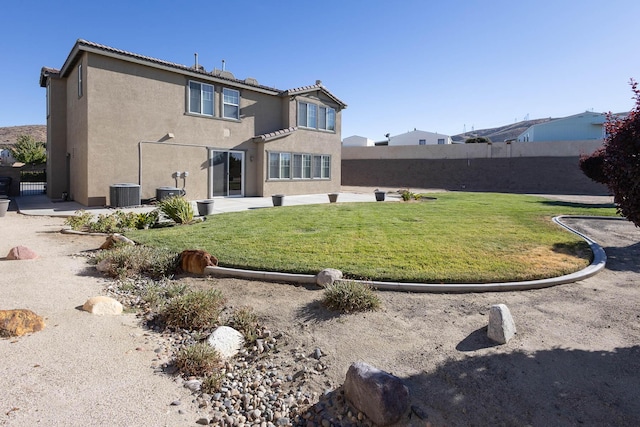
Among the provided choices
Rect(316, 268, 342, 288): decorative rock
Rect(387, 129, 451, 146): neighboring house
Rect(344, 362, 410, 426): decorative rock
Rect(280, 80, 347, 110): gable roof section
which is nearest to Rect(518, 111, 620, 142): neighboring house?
Rect(387, 129, 451, 146): neighboring house

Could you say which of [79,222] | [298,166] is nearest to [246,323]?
[79,222]

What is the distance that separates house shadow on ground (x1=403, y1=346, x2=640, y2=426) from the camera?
312cm

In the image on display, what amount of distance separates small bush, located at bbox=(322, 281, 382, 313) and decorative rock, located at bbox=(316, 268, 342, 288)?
696 mm

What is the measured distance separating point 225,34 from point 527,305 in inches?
681

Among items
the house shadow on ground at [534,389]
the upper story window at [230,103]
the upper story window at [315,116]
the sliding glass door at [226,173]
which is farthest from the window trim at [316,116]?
the house shadow on ground at [534,389]

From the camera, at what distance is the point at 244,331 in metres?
4.70

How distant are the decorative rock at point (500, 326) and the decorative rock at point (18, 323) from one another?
5174 millimetres

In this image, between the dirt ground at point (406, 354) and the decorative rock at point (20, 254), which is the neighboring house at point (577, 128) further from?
the decorative rock at point (20, 254)

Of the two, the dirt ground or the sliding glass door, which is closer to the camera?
the dirt ground

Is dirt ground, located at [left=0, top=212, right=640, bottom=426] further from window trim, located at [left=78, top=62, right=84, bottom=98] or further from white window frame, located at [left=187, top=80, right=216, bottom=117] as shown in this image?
white window frame, located at [left=187, top=80, right=216, bottom=117]

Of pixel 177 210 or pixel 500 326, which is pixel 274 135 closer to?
pixel 177 210

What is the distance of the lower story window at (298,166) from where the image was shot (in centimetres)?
2230

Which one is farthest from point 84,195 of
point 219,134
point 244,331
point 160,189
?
point 244,331

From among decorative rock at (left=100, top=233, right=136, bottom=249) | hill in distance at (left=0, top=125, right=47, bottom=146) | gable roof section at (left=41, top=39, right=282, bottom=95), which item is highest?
hill in distance at (left=0, top=125, right=47, bottom=146)
